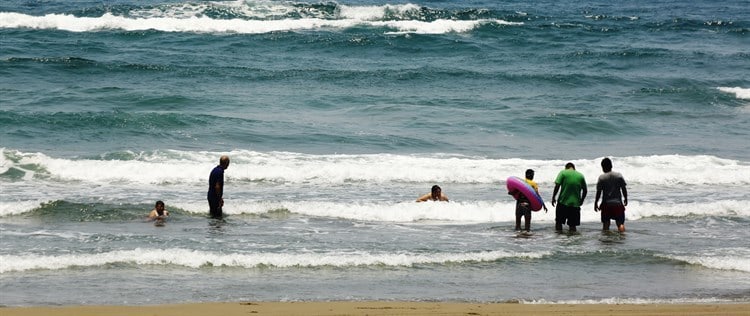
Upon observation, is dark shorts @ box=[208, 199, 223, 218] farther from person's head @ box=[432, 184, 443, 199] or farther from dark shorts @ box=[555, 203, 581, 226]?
dark shorts @ box=[555, 203, 581, 226]

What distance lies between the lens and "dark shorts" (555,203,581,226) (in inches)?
525

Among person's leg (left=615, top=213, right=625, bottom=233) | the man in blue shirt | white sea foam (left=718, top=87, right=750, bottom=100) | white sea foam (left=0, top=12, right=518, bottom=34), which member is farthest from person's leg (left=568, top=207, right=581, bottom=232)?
white sea foam (left=0, top=12, right=518, bottom=34)

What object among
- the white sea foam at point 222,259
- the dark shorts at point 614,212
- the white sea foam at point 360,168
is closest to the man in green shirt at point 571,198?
the dark shorts at point 614,212

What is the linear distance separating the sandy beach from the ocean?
1.55 feet

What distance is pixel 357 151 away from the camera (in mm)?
18672

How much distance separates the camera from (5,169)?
16281mm

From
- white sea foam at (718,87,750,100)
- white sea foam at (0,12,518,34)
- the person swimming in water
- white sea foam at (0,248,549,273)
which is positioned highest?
white sea foam at (0,12,518,34)

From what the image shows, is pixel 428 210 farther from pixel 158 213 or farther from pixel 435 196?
pixel 158 213

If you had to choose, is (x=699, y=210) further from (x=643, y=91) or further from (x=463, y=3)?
(x=463, y=3)

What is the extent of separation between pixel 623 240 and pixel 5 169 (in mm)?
10299

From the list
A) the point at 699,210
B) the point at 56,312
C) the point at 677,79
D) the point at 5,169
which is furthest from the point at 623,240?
the point at 677,79

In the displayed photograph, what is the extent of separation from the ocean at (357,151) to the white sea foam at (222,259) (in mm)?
34

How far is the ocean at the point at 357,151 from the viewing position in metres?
10.7

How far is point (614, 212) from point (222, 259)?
5.64 m
